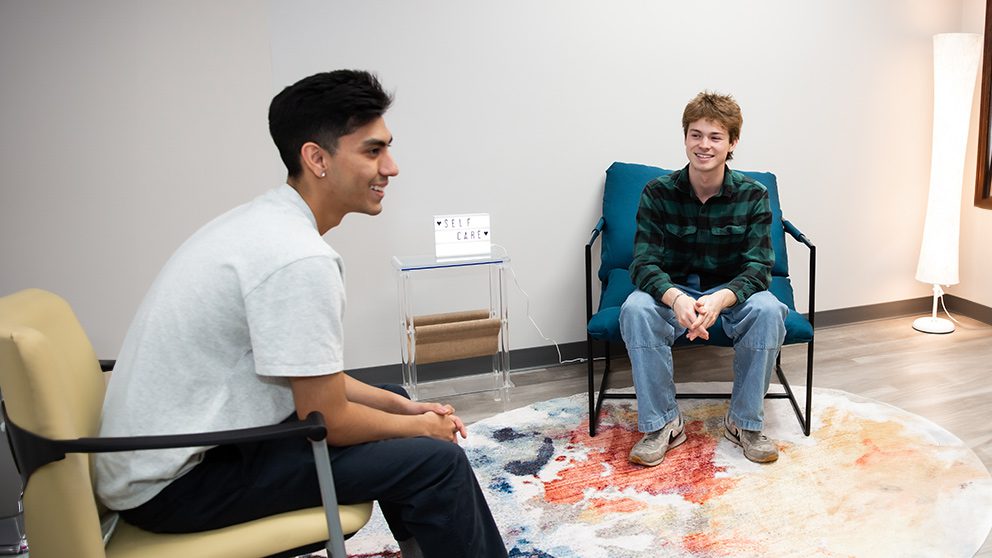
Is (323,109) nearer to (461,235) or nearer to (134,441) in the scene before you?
(134,441)

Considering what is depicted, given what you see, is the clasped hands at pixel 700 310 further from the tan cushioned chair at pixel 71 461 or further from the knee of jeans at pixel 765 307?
the tan cushioned chair at pixel 71 461

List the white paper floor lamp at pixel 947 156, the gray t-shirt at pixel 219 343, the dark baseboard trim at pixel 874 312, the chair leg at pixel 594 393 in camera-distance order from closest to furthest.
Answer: the gray t-shirt at pixel 219 343
the chair leg at pixel 594 393
the white paper floor lamp at pixel 947 156
the dark baseboard trim at pixel 874 312

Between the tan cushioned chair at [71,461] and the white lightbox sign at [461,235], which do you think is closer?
the tan cushioned chair at [71,461]

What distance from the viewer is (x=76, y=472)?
1.33m

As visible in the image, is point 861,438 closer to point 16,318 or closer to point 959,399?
point 959,399

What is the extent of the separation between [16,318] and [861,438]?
8.40ft

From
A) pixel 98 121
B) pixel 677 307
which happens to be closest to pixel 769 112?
pixel 677 307

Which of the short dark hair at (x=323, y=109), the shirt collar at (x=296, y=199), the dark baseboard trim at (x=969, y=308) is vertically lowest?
the dark baseboard trim at (x=969, y=308)

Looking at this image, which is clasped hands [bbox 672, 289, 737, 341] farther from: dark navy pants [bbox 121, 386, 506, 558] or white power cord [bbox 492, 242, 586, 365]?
dark navy pants [bbox 121, 386, 506, 558]

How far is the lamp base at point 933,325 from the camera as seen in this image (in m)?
3.94

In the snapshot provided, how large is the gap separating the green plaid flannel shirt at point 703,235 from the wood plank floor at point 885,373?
2.48ft

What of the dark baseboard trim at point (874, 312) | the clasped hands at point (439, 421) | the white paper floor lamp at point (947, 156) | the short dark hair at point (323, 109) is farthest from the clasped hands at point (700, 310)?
the white paper floor lamp at point (947, 156)

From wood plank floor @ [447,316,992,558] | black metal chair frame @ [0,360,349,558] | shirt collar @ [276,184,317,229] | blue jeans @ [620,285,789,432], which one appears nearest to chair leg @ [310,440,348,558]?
black metal chair frame @ [0,360,349,558]

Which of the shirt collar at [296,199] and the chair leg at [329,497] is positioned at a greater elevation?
the shirt collar at [296,199]
